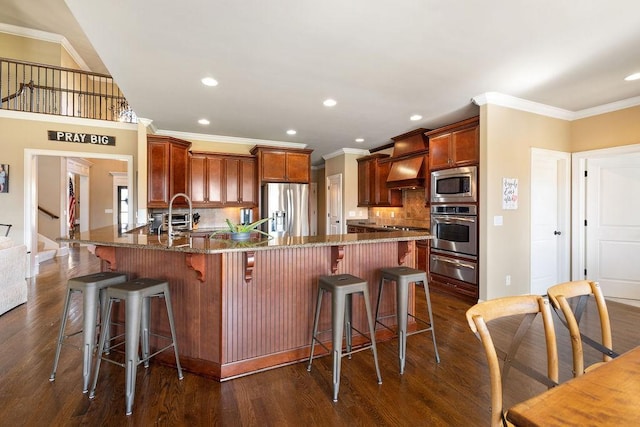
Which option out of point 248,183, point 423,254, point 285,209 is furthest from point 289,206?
point 423,254

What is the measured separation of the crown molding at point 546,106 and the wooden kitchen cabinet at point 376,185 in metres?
2.48

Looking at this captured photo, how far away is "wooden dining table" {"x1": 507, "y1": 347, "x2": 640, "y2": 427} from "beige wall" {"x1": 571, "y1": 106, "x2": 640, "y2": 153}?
4.31 m

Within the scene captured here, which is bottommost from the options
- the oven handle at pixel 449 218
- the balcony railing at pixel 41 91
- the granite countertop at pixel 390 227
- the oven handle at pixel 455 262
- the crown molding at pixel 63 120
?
the oven handle at pixel 455 262

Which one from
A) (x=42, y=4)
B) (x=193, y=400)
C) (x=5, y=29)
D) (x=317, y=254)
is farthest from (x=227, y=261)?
(x=5, y=29)

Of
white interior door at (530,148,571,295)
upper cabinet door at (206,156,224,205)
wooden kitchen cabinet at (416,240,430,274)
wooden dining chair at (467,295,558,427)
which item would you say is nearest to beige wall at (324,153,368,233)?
wooden kitchen cabinet at (416,240,430,274)

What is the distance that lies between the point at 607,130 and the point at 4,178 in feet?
29.7

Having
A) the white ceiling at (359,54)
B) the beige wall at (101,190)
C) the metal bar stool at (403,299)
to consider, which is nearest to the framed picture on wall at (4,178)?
the white ceiling at (359,54)

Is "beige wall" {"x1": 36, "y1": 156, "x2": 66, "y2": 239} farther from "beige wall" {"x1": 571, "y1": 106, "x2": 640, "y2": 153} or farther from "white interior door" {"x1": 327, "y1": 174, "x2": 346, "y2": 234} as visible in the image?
"beige wall" {"x1": 571, "y1": 106, "x2": 640, "y2": 153}

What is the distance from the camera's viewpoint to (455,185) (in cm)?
415

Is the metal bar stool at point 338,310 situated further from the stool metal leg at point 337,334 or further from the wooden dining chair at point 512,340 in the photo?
the wooden dining chair at point 512,340

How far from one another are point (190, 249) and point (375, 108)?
3201 millimetres

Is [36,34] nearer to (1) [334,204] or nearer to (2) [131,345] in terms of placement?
(1) [334,204]

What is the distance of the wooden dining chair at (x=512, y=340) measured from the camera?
1066 millimetres

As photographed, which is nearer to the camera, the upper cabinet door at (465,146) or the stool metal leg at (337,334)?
the stool metal leg at (337,334)
